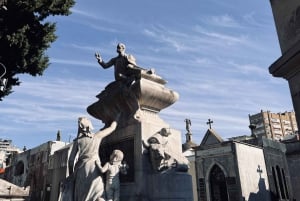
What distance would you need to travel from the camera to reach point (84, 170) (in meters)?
4.95

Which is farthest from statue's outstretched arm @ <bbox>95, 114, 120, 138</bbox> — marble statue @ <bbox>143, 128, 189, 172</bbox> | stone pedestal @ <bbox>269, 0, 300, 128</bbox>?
stone pedestal @ <bbox>269, 0, 300, 128</bbox>

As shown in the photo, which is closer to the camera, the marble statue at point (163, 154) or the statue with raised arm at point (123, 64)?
the marble statue at point (163, 154)

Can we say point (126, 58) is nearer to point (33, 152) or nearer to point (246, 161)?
point (246, 161)

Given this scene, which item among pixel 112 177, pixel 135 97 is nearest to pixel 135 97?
pixel 135 97

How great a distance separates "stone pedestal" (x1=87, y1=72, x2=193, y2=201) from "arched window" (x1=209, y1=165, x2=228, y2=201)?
71.3ft

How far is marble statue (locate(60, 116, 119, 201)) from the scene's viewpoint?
15.7ft

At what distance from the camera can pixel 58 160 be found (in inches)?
235

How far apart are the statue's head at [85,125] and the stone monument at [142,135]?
0.78 meters

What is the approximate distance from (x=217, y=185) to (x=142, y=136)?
23.2m

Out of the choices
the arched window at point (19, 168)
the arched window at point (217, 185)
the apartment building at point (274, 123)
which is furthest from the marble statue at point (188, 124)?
the apartment building at point (274, 123)

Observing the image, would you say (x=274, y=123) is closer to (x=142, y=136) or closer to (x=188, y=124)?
(x=188, y=124)

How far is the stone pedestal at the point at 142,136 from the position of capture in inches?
206

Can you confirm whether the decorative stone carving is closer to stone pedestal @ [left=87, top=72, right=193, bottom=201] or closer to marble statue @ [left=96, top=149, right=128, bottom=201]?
stone pedestal @ [left=87, top=72, right=193, bottom=201]

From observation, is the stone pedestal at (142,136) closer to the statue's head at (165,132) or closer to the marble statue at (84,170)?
the statue's head at (165,132)
